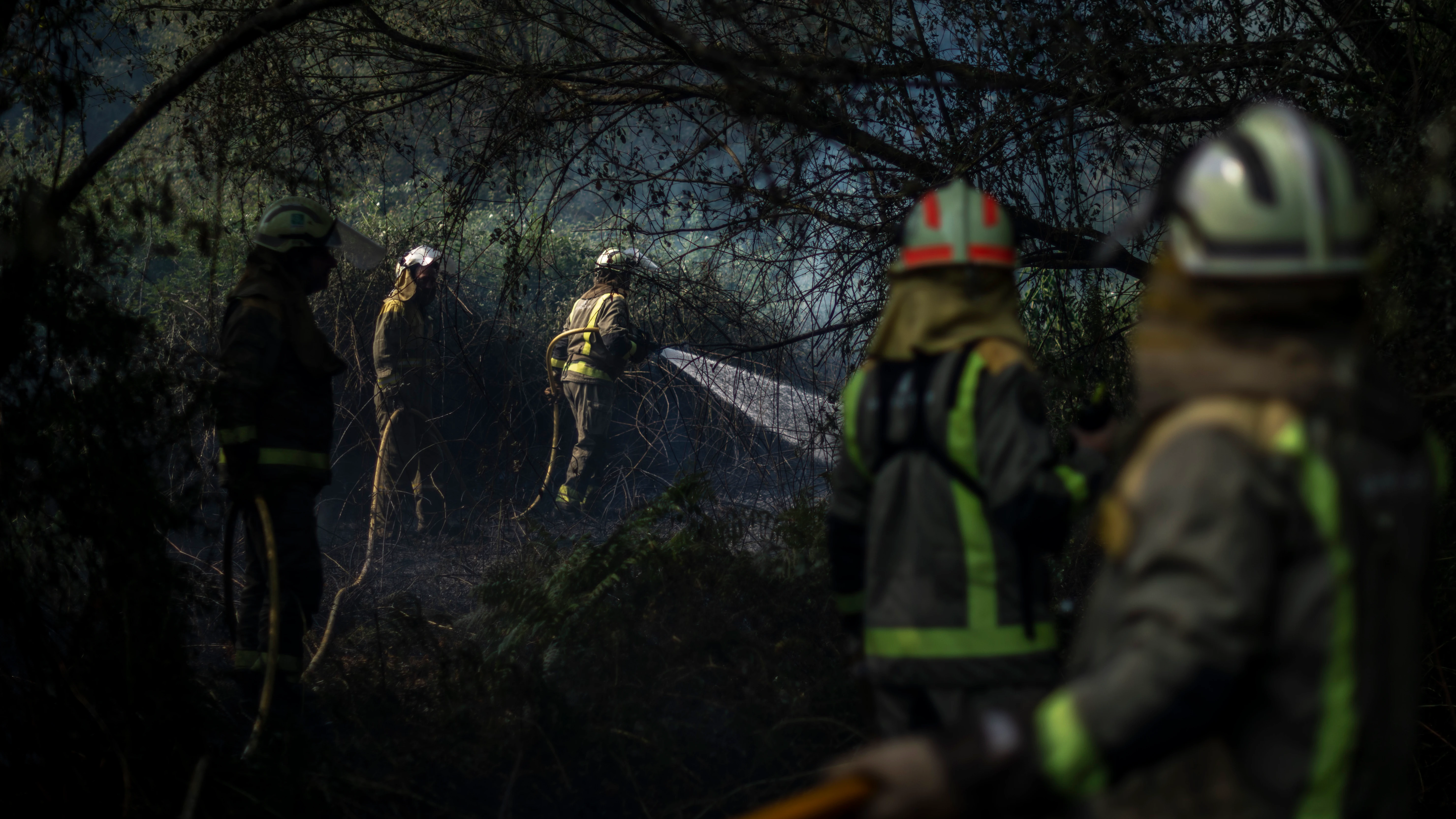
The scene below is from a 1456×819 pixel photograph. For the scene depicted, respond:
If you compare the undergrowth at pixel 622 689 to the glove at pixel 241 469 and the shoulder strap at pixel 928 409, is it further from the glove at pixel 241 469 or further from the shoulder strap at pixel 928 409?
the shoulder strap at pixel 928 409

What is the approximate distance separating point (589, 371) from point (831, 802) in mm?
7752

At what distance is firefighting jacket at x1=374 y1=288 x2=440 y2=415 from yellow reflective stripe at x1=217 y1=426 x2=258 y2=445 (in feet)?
11.0

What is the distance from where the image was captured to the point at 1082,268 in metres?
4.88

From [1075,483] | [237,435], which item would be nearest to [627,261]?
[237,435]

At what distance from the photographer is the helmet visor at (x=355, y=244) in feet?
15.4

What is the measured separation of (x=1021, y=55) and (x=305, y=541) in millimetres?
3856

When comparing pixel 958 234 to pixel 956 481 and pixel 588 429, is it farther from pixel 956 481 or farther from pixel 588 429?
pixel 588 429

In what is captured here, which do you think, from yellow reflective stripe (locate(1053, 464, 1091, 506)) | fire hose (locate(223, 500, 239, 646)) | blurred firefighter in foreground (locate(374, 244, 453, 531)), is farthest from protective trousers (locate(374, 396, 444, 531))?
yellow reflective stripe (locate(1053, 464, 1091, 506))

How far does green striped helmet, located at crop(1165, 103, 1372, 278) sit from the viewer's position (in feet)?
3.76

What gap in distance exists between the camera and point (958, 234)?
2.23 metres

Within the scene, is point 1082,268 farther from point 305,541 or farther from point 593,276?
point 593,276

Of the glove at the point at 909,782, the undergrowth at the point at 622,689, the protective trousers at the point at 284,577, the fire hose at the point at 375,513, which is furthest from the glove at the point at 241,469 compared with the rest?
the glove at the point at 909,782

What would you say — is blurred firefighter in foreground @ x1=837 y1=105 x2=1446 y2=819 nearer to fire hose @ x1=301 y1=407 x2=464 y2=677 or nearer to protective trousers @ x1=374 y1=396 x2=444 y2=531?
fire hose @ x1=301 y1=407 x2=464 y2=677

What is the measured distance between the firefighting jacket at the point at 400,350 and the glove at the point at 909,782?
22.3 ft
